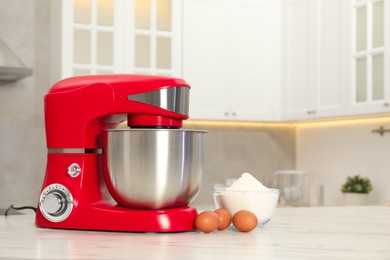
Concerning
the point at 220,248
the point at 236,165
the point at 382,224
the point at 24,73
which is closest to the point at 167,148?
the point at 220,248

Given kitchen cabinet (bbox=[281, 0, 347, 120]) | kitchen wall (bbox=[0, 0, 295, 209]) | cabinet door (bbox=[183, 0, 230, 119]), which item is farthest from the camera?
cabinet door (bbox=[183, 0, 230, 119])

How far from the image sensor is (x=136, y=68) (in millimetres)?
3973

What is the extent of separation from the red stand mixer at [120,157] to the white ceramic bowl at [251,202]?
0.07 metres

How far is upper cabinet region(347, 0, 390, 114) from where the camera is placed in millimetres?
3557

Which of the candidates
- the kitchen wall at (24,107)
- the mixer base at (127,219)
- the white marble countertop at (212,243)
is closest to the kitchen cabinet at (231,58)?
the kitchen wall at (24,107)

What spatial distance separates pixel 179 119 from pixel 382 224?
520 mm

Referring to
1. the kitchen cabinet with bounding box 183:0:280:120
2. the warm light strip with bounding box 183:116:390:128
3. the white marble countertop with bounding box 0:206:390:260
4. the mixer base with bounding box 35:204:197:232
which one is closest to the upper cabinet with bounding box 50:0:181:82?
the kitchen cabinet with bounding box 183:0:280:120

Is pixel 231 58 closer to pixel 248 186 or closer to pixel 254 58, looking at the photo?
pixel 254 58

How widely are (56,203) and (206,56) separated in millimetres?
2849

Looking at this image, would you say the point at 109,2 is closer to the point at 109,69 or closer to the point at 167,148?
the point at 109,69

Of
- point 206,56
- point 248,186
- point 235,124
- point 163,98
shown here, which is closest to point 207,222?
point 248,186

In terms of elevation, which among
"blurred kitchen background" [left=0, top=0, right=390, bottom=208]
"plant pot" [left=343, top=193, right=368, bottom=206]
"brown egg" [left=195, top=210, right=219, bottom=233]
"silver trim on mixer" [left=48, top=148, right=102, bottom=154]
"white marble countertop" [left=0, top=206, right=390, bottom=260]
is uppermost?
"blurred kitchen background" [left=0, top=0, right=390, bottom=208]

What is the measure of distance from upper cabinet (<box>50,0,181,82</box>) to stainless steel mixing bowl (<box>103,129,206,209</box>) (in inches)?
98.6

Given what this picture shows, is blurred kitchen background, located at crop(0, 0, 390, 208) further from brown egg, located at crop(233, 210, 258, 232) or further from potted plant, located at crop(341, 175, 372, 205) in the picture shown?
brown egg, located at crop(233, 210, 258, 232)
